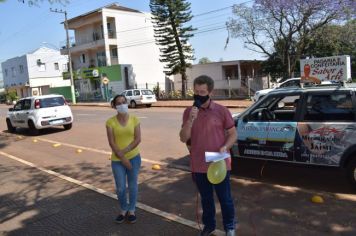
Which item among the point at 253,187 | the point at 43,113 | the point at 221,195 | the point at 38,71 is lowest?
the point at 253,187

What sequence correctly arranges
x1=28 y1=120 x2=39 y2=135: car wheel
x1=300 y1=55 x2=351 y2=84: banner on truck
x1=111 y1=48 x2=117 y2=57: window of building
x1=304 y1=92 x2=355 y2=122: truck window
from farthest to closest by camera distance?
x1=111 y1=48 x2=117 y2=57: window of building
x1=28 y1=120 x2=39 y2=135: car wheel
x1=300 y1=55 x2=351 y2=84: banner on truck
x1=304 y1=92 x2=355 y2=122: truck window

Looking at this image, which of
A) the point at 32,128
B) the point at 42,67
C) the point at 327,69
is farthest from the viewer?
the point at 42,67

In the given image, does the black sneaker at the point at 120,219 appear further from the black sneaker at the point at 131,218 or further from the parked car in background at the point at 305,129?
the parked car in background at the point at 305,129

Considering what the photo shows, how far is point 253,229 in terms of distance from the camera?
15.5ft

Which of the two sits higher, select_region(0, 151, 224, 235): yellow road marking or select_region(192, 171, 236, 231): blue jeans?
select_region(192, 171, 236, 231): blue jeans

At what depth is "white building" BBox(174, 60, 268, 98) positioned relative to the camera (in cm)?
3353

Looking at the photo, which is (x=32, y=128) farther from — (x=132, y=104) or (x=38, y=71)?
(x=38, y=71)

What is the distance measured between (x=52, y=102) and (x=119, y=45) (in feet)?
107

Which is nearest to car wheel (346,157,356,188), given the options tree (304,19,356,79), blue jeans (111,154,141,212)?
blue jeans (111,154,141,212)

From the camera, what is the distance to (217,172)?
4.00 m

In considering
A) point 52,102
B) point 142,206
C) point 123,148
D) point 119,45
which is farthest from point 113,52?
point 123,148

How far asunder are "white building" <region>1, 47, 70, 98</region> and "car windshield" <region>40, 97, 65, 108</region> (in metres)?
48.8

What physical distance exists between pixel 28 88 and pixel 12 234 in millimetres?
65749

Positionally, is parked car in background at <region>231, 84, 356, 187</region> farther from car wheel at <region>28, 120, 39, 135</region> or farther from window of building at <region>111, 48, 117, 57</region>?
window of building at <region>111, 48, 117, 57</region>
